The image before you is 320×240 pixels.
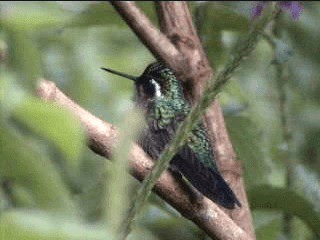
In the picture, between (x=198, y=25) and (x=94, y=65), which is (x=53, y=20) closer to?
(x=198, y=25)

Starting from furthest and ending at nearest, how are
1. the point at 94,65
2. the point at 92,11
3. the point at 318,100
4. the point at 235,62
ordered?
the point at 318,100 < the point at 94,65 < the point at 92,11 < the point at 235,62

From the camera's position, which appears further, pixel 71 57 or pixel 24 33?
pixel 71 57

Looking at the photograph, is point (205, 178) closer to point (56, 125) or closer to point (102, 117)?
point (102, 117)

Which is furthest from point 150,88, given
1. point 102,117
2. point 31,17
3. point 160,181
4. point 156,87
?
point 31,17

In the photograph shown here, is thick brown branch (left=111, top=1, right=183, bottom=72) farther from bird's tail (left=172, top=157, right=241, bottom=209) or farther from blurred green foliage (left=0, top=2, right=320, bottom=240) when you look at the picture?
bird's tail (left=172, top=157, right=241, bottom=209)

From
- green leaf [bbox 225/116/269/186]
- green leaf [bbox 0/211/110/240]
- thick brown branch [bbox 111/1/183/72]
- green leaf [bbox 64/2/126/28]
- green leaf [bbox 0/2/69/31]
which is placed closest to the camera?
green leaf [bbox 0/211/110/240]

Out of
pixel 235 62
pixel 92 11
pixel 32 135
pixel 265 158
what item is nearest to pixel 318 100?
pixel 265 158

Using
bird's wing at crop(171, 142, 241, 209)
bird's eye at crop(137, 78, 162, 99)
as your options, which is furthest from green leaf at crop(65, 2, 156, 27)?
bird's eye at crop(137, 78, 162, 99)
